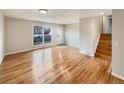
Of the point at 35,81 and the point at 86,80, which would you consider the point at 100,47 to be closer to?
the point at 86,80

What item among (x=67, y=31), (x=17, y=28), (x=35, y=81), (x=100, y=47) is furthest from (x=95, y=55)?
(x=67, y=31)

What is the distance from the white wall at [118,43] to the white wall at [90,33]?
305cm

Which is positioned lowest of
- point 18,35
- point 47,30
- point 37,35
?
point 18,35

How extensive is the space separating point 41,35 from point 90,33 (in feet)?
14.4

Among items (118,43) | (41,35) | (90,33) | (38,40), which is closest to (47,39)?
(41,35)

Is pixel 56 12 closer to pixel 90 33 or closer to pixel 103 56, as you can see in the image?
pixel 90 33

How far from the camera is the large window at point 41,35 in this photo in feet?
30.7

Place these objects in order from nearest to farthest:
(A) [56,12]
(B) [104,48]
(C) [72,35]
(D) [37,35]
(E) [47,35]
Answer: (A) [56,12] < (B) [104,48] < (D) [37,35] < (E) [47,35] < (C) [72,35]

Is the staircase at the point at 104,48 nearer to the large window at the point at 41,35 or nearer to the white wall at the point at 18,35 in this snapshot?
the white wall at the point at 18,35

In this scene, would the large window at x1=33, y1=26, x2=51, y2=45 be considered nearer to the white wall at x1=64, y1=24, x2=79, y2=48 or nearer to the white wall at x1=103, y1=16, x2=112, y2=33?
the white wall at x1=64, y1=24, x2=79, y2=48

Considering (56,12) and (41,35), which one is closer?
(56,12)

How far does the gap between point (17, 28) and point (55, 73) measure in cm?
462

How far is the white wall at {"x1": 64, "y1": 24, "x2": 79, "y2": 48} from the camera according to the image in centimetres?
1053

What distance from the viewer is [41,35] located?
9.93 m
